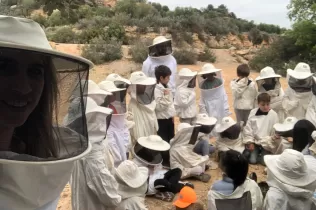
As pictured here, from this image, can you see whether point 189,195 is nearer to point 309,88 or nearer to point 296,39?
point 309,88

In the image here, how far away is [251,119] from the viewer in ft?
26.1

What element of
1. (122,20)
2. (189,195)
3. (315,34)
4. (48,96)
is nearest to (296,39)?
(315,34)

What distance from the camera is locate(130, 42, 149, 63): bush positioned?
19.1 metres

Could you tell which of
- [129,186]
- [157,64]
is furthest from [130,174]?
[157,64]

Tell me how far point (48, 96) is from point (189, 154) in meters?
5.53

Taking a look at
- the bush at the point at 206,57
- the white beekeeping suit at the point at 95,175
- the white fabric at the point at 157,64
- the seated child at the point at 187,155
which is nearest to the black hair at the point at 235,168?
the white beekeeping suit at the point at 95,175

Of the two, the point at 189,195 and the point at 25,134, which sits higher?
the point at 25,134

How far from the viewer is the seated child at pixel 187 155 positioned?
7.13 meters

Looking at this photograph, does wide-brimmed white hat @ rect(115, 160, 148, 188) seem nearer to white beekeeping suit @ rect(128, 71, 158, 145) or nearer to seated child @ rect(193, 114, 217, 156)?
white beekeeping suit @ rect(128, 71, 158, 145)

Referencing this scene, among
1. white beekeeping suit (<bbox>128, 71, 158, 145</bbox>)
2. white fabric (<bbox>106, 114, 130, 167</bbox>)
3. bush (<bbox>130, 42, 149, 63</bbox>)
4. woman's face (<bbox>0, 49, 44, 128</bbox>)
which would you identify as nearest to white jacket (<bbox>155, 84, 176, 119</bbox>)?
white beekeeping suit (<bbox>128, 71, 158, 145</bbox>)

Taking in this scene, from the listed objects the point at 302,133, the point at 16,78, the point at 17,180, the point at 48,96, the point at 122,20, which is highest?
the point at 16,78

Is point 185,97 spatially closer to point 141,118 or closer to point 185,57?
point 141,118

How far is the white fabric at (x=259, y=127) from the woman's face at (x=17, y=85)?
21.5 ft

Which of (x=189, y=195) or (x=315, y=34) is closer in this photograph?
(x=189, y=195)
